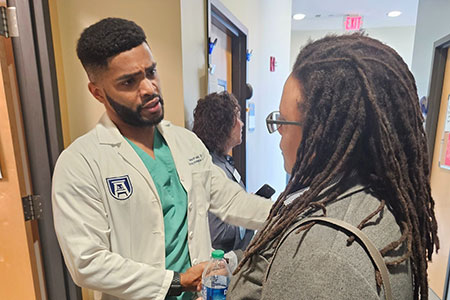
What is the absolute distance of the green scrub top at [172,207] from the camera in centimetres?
92

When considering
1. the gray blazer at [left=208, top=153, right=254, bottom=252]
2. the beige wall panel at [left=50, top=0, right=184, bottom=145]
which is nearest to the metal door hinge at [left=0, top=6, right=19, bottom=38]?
the beige wall panel at [left=50, top=0, right=184, bottom=145]

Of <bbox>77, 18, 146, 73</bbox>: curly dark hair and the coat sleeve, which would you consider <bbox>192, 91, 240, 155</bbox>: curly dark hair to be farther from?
the coat sleeve

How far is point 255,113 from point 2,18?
2041 mm

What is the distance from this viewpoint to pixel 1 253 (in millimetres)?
1206

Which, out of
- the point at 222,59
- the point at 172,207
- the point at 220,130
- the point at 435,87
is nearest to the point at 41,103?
the point at 172,207

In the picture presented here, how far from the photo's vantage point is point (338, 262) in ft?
1.38

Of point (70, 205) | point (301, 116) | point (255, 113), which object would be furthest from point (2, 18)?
point (255, 113)

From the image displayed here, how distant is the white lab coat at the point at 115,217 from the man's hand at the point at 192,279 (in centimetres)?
4

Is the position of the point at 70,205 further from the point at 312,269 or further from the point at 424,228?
the point at 424,228

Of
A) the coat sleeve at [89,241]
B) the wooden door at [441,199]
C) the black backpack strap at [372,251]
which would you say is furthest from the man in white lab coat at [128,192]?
the wooden door at [441,199]

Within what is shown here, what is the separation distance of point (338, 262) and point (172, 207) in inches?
25.1

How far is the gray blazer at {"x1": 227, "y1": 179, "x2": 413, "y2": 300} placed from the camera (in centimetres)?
42

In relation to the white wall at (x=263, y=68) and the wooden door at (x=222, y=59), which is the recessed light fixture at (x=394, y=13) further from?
the wooden door at (x=222, y=59)

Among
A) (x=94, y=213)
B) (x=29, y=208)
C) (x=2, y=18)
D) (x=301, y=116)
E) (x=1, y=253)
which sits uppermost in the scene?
(x=2, y=18)
